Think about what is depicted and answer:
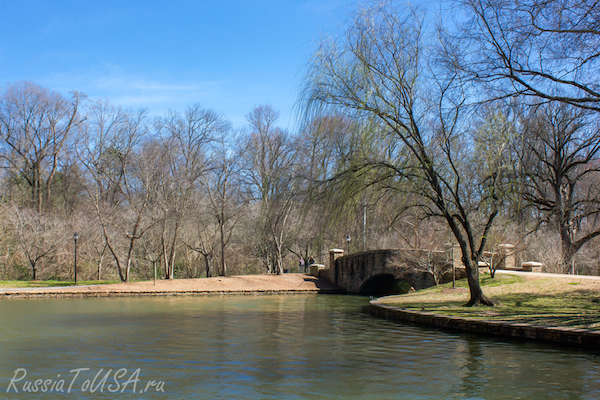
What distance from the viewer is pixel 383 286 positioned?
36406 millimetres

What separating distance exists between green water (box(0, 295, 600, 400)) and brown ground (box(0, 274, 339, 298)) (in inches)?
411

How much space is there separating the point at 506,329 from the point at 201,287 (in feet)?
71.7

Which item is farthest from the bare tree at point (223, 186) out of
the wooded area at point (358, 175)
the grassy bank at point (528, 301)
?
the grassy bank at point (528, 301)

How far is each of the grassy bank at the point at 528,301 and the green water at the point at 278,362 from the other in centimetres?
166

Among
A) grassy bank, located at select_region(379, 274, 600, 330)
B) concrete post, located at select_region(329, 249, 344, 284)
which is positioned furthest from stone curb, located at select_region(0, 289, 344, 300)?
grassy bank, located at select_region(379, 274, 600, 330)

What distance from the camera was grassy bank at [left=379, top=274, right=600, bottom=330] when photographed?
12.3 m

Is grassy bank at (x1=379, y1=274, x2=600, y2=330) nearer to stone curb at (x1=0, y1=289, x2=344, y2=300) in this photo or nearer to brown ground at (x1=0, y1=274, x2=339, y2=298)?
stone curb at (x1=0, y1=289, x2=344, y2=300)

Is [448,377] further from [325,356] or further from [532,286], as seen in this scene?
[532,286]

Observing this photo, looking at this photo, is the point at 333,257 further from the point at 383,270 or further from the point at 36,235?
the point at 36,235

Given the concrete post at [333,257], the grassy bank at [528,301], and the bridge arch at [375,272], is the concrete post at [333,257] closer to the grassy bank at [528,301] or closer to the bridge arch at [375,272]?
the bridge arch at [375,272]

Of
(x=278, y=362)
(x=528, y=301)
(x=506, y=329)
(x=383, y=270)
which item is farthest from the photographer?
(x=383, y=270)

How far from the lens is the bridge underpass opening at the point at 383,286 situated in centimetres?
3338

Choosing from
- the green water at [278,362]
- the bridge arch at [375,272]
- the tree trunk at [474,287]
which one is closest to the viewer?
the green water at [278,362]

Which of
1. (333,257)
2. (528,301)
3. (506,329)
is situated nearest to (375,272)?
(333,257)
